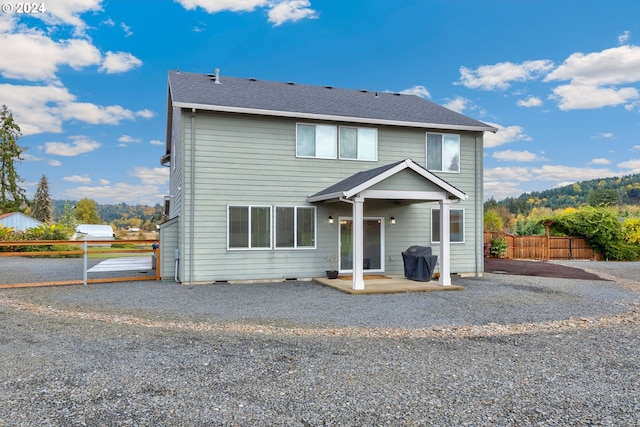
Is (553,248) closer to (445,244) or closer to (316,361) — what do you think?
(445,244)

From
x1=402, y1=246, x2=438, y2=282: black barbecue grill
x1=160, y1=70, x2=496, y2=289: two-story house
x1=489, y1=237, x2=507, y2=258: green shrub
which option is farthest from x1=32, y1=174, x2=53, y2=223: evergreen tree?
x1=402, y1=246, x2=438, y2=282: black barbecue grill

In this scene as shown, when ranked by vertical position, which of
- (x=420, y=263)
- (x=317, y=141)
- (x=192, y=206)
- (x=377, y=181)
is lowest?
(x=420, y=263)

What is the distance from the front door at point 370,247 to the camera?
12188 mm

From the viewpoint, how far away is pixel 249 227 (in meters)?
11.3

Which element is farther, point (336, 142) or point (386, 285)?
point (336, 142)

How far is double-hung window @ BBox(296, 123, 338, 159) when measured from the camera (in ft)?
38.7

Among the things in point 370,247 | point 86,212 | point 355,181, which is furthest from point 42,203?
point 355,181

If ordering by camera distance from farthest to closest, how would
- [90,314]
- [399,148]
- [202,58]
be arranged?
[202,58] < [399,148] < [90,314]

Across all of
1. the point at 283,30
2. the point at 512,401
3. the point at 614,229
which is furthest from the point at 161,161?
the point at 614,229

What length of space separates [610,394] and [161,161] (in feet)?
57.4

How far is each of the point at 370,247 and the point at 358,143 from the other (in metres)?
3.13

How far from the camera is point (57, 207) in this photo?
49.5 m

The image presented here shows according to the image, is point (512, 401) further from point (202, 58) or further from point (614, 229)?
point (614, 229)

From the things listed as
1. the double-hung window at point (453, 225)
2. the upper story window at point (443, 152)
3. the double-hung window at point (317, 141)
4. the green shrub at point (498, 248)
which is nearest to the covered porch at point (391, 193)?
the double-hung window at point (317, 141)
